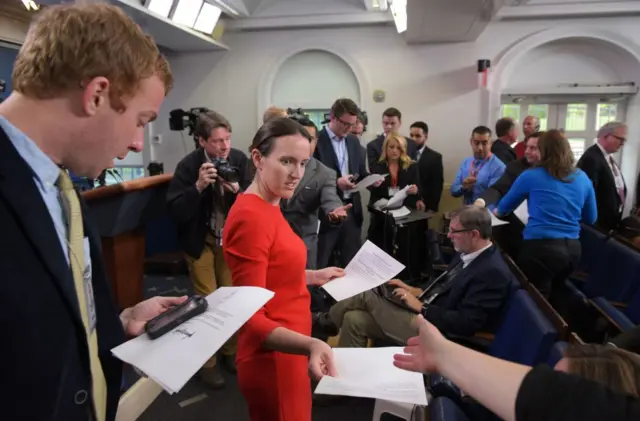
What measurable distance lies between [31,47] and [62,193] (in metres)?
0.23

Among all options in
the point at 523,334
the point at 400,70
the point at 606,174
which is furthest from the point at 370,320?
the point at 400,70

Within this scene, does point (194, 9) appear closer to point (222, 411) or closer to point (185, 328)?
point (222, 411)

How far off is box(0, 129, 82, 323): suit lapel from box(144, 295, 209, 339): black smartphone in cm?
28

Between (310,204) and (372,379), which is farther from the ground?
(310,204)

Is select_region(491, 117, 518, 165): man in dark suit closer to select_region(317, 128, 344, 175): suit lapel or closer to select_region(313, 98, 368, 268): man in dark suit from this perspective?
select_region(313, 98, 368, 268): man in dark suit

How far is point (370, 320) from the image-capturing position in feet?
8.34

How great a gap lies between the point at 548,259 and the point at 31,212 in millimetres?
2853

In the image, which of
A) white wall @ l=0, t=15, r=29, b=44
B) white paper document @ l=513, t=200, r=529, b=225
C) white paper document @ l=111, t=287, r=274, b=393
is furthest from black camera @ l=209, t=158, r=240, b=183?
white wall @ l=0, t=15, r=29, b=44

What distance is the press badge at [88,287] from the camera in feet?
2.47

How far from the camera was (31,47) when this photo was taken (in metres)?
0.63

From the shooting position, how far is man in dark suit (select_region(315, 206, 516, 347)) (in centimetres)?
212

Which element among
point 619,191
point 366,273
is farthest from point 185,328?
point 619,191

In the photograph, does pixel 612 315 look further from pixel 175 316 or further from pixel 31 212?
pixel 31 212

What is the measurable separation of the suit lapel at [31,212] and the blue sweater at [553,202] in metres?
2.79
